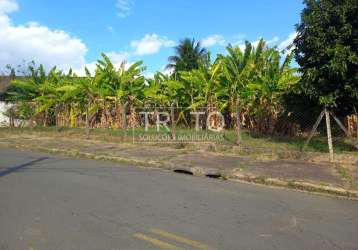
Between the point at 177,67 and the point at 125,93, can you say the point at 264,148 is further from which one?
the point at 177,67

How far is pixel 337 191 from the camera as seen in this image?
8156mm

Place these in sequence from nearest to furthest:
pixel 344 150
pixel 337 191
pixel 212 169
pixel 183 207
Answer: pixel 183 207, pixel 337 191, pixel 212 169, pixel 344 150

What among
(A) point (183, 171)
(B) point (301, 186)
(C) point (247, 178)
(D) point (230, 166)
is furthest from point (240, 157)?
(B) point (301, 186)

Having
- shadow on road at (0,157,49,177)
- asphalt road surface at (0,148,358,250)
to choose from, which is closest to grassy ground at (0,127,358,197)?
asphalt road surface at (0,148,358,250)

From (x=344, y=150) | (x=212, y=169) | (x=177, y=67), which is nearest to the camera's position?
(x=212, y=169)

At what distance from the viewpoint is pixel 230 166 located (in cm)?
1116

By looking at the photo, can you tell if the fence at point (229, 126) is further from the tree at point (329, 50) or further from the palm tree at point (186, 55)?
the palm tree at point (186, 55)

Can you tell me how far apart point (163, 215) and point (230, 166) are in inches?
199

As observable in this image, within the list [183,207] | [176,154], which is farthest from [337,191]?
[176,154]

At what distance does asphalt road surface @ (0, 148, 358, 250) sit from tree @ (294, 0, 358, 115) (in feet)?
13.7

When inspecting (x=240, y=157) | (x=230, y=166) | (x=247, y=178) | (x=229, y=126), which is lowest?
(x=247, y=178)

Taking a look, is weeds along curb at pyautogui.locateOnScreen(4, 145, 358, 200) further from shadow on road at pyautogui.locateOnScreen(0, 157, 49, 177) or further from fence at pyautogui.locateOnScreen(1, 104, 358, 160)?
fence at pyautogui.locateOnScreen(1, 104, 358, 160)

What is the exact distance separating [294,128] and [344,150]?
180 inches

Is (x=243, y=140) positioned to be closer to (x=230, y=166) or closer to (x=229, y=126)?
(x=230, y=166)
